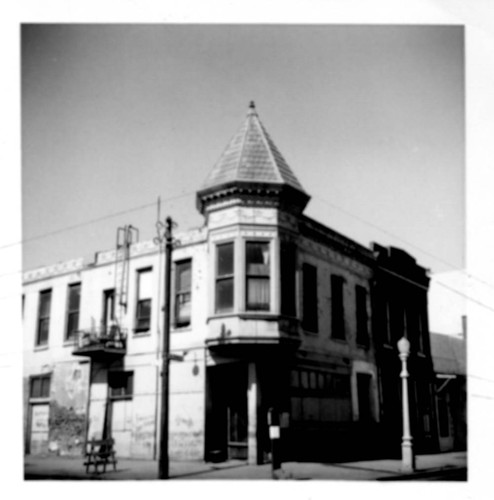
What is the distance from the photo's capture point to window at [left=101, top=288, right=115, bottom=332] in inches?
645

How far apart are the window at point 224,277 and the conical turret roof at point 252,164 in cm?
145

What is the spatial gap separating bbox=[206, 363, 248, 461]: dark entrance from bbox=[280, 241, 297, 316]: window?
1634 millimetres

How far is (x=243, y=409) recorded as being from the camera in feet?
49.2

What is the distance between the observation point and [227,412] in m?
15.1

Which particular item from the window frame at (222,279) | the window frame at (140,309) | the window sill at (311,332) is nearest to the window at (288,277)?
the window sill at (311,332)

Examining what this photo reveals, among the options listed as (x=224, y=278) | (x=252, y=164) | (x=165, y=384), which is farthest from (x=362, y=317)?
(x=165, y=384)

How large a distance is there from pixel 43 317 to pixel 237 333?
5.56 metres

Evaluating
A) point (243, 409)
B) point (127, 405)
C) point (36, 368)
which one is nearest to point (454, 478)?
point (243, 409)

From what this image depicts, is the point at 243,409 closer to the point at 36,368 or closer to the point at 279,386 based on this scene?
the point at 279,386

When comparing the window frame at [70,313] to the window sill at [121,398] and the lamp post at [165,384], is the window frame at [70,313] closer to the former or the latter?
A: the window sill at [121,398]

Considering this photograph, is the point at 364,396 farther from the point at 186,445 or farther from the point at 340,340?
the point at 186,445

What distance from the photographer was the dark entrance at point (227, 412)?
1477 centimetres

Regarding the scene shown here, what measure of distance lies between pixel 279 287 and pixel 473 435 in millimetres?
5025

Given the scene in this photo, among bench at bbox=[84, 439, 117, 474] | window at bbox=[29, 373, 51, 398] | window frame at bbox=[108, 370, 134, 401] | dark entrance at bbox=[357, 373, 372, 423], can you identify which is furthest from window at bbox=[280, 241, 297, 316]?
window at bbox=[29, 373, 51, 398]
